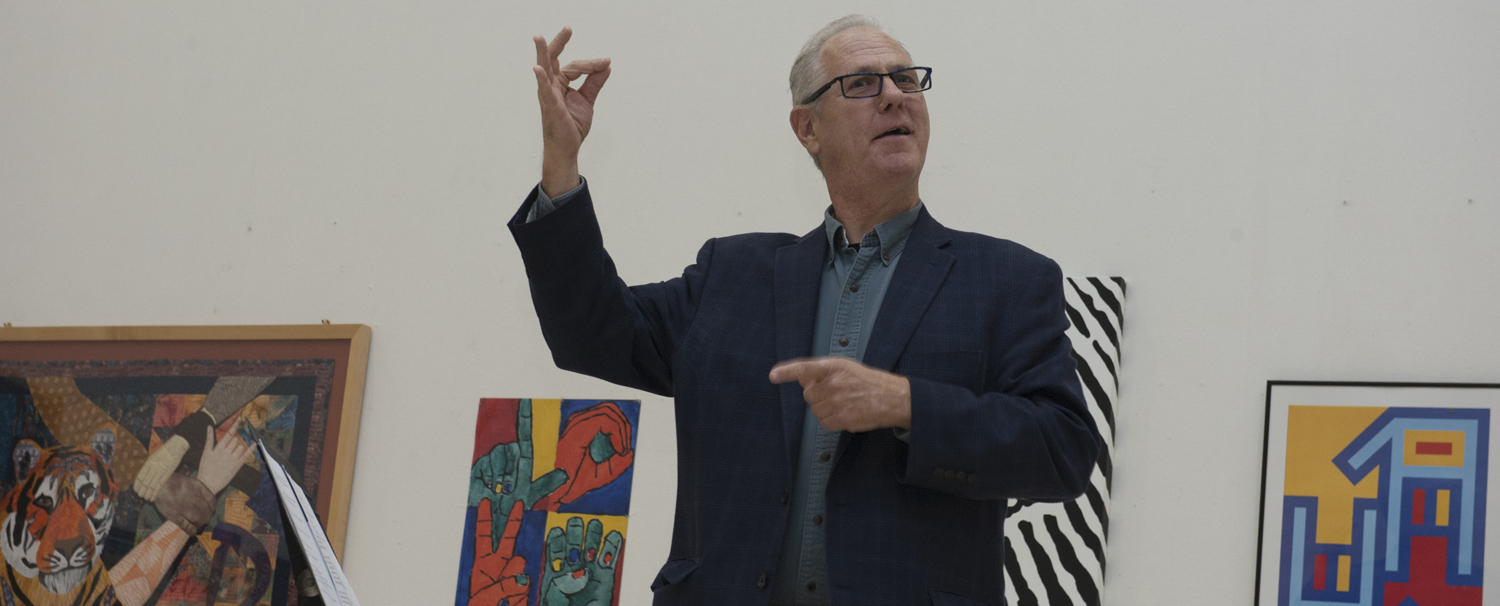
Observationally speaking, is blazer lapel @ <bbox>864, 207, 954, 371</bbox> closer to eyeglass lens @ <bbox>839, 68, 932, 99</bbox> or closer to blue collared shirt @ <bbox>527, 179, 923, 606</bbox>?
blue collared shirt @ <bbox>527, 179, 923, 606</bbox>

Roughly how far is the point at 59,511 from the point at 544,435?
166 cm

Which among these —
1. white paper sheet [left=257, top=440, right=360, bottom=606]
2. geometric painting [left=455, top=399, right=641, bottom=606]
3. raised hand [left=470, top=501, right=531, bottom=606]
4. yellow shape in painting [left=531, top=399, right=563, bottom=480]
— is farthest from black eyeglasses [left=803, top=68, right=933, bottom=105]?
raised hand [left=470, top=501, right=531, bottom=606]

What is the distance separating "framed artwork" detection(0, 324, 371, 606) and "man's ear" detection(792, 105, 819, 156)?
2.19 metres

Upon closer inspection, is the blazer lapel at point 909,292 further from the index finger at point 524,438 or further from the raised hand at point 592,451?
the index finger at point 524,438

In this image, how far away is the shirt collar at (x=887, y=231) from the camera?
1.63m

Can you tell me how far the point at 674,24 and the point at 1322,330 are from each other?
1855 mm

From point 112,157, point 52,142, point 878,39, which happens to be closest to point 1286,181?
point 878,39

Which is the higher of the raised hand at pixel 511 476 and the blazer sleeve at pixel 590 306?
the blazer sleeve at pixel 590 306

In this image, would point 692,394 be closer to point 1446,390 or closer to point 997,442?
point 997,442

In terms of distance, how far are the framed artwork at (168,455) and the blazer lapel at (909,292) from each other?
95.9 inches

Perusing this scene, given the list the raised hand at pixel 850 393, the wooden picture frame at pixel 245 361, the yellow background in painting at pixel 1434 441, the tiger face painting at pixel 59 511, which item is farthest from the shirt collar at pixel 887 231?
the tiger face painting at pixel 59 511

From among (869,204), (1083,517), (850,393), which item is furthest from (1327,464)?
(850,393)

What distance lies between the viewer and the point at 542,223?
4.84 ft

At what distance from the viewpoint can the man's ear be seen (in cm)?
180
